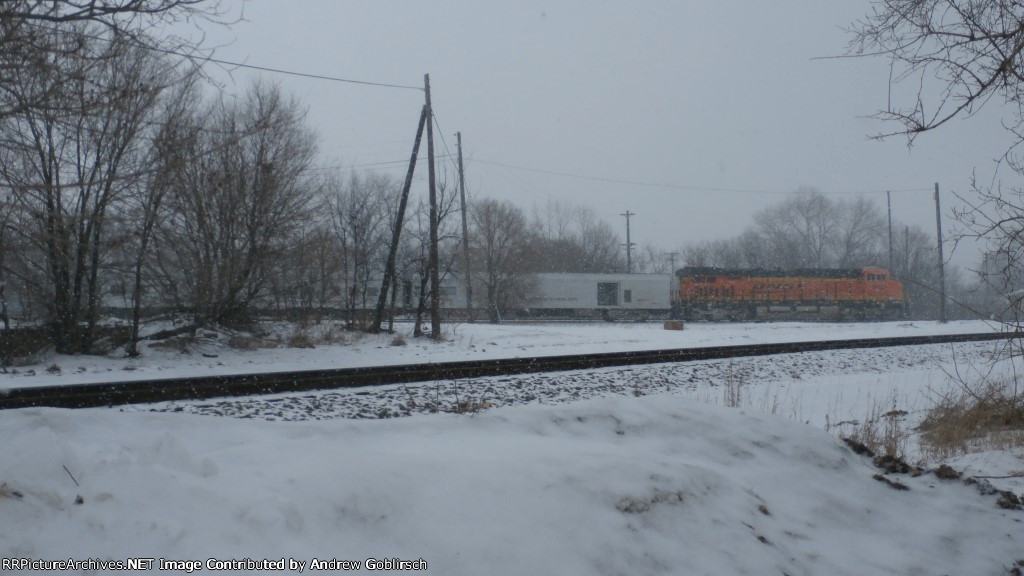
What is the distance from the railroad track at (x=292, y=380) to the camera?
369 inches

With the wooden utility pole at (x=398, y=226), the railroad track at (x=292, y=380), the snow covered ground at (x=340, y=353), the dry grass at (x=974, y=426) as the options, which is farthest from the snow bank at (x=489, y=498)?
the wooden utility pole at (x=398, y=226)

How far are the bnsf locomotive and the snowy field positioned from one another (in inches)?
1559

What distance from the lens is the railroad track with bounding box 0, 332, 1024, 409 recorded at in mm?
9375

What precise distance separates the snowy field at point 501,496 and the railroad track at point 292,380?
440 centimetres

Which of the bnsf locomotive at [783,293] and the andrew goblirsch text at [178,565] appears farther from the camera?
the bnsf locomotive at [783,293]

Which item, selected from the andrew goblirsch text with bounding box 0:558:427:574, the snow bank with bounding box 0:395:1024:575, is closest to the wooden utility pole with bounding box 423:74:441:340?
the snow bank with bounding box 0:395:1024:575

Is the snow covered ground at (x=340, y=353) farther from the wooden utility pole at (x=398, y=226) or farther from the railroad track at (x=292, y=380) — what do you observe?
the railroad track at (x=292, y=380)

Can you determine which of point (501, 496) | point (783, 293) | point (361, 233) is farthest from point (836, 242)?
point (501, 496)

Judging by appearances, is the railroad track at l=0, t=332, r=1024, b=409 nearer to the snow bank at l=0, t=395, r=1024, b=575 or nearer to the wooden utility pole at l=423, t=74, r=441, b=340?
the snow bank at l=0, t=395, r=1024, b=575

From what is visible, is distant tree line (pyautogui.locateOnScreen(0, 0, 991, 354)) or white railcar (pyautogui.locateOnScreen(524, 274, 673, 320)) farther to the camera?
white railcar (pyautogui.locateOnScreen(524, 274, 673, 320))

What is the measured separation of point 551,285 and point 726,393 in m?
35.8

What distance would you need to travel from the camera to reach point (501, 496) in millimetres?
4070

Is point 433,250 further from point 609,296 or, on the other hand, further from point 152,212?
point 609,296

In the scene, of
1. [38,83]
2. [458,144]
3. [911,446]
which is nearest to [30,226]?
[38,83]
